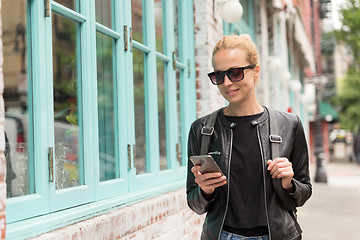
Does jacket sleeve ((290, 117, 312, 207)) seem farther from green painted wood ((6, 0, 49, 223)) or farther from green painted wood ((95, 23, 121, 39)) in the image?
green painted wood ((95, 23, 121, 39))

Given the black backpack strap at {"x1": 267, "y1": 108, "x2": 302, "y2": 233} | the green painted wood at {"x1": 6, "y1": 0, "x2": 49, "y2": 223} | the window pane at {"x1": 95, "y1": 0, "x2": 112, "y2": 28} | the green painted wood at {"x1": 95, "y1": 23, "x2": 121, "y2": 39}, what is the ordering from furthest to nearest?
the window pane at {"x1": 95, "y1": 0, "x2": 112, "y2": 28}
the green painted wood at {"x1": 95, "y1": 23, "x2": 121, "y2": 39}
the green painted wood at {"x1": 6, "y1": 0, "x2": 49, "y2": 223}
the black backpack strap at {"x1": 267, "y1": 108, "x2": 302, "y2": 233}

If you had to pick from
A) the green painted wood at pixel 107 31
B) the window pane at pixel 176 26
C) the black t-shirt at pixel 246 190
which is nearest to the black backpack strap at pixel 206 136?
the black t-shirt at pixel 246 190

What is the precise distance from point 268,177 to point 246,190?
121 mm

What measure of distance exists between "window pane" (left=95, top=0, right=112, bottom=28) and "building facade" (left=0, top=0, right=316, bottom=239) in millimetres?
12

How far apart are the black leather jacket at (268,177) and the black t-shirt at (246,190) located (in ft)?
0.08

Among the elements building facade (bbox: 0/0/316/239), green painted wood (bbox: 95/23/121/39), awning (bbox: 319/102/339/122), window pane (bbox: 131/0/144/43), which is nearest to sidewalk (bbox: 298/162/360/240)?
→ building facade (bbox: 0/0/316/239)

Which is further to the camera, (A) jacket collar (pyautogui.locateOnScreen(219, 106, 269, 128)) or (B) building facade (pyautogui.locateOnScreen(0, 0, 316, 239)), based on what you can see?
(B) building facade (pyautogui.locateOnScreen(0, 0, 316, 239))

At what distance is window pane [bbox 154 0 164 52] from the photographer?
512cm

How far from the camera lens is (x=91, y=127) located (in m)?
3.50

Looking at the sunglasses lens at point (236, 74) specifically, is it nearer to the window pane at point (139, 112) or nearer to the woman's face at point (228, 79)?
the woman's face at point (228, 79)

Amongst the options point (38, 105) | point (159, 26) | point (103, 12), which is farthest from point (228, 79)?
point (159, 26)

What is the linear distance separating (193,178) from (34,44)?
1.23 meters

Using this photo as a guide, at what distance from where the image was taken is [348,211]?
9922mm

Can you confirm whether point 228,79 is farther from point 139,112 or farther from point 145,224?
point 139,112
